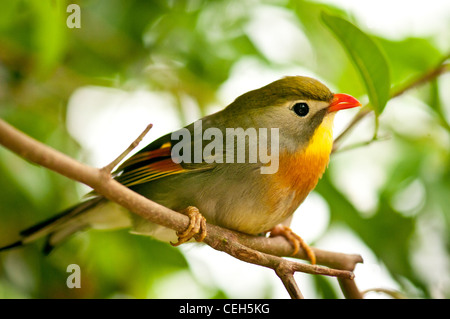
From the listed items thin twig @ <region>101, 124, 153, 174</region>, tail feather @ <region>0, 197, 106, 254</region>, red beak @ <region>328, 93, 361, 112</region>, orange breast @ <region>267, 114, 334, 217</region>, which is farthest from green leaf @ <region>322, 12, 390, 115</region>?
tail feather @ <region>0, 197, 106, 254</region>

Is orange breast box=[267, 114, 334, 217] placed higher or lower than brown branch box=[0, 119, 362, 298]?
higher

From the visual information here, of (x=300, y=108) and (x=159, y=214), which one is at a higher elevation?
(x=300, y=108)

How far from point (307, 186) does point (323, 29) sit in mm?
1343

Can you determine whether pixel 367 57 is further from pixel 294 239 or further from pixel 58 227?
pixel 58 227

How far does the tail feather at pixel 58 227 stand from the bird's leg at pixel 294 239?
3.54 ft

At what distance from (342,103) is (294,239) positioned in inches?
33.9

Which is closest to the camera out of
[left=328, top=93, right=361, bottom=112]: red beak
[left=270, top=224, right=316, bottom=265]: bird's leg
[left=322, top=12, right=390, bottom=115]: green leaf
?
[left=322, top=12, right=390, bottom=115]: green leaf

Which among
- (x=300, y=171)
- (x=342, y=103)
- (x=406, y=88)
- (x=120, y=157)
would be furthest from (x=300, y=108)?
(x=120, y=157)

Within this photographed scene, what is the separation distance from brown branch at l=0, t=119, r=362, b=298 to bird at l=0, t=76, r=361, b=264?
13 cm

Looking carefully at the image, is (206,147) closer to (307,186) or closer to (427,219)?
(307,186)

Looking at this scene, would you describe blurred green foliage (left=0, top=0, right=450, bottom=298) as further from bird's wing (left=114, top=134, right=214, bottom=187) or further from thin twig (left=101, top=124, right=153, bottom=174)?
thin twig (left=101, top=124, right=153, bottom=174)

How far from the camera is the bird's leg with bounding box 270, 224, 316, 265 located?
2.96 metres

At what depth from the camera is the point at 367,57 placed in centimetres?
263

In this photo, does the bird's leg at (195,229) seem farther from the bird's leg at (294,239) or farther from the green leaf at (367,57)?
the green leaf at (367,57)
